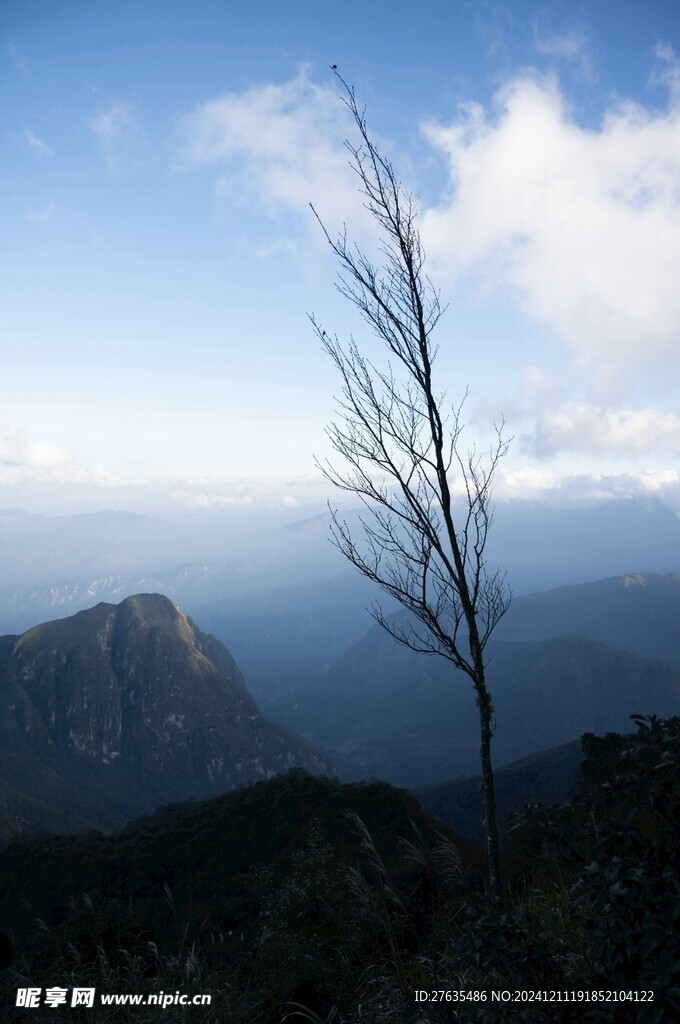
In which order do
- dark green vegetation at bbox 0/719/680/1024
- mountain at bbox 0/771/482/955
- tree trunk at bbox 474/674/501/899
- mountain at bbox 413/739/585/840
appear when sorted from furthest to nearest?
mountain at bbox 413/739/585/840, mountain at bbox 0/771/482/955, tree trunk at bbox 474/674/501/899, dark green vegetation at bbox 0/719/680/1024

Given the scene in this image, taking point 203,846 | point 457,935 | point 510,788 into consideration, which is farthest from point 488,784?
point 510,788

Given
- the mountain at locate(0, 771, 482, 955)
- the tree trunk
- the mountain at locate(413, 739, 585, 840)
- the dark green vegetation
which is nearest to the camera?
the dark green vegetation

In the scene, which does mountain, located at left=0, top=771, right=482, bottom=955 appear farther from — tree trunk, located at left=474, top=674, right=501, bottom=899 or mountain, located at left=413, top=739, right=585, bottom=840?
tree trunk, located at left=474, top=674, right=501, bottom=899

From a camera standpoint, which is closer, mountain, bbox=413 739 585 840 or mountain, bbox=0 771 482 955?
mountain, bbox=0 771 482 955

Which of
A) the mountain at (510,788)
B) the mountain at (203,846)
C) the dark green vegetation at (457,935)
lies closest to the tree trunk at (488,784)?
the dark green vegetation at (457,935)

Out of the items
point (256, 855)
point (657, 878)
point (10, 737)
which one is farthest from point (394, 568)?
point (10, 737)

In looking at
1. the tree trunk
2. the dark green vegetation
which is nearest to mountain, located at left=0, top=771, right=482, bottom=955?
the dark green vegetation

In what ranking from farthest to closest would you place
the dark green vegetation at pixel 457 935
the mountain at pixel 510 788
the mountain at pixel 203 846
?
the mountain at pixel 510 788
the mountain at pixel 203 846
the dark green vegetation at pixel 457 935

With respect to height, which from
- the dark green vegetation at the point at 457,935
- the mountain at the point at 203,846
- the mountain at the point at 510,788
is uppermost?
the dark green vegetation at the point at 457,935

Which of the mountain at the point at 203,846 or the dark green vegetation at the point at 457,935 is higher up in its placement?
the dark green vegetation at the point at 457,935

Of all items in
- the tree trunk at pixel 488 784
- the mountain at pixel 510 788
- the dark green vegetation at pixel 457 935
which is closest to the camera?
the dark green vegetation at pixel 457 935

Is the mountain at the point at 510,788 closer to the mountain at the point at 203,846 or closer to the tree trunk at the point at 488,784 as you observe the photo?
the mountain at the point at 203,846

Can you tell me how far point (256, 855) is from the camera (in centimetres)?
5350

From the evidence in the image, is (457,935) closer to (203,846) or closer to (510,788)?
(203,846)
